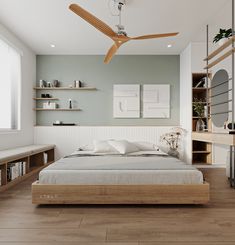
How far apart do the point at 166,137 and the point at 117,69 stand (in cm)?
188

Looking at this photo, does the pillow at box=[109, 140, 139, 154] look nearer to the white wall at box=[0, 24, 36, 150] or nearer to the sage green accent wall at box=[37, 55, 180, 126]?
the sage green accent wall at box=[37, 55, 180, 126]

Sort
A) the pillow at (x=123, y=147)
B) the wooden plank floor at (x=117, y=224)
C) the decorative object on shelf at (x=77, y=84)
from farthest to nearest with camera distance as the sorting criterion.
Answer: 1. the decorative object on shelf at (x=77, y=84)
2. the pillow at (x=123, y=147)
3. the wooden plank floor at (x=117, y=224)

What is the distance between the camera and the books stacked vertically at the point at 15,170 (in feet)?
12.0

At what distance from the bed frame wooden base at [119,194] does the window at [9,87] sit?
2.26 metres

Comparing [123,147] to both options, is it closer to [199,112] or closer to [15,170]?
[15,170]

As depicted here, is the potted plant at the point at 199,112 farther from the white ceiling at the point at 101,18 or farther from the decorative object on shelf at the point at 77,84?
the decorative object on shelf at the point at 77,84

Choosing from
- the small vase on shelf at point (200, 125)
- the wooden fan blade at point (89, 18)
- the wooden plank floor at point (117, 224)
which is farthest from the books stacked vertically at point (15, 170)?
the small vase on shelf at point (200, 125)

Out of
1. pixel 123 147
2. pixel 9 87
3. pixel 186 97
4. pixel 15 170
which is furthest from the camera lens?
pixel 186 97

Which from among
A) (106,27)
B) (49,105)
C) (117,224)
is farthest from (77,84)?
(117,224)

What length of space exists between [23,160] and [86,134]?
1.61 meters

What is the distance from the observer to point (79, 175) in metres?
2.71

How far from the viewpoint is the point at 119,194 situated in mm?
2650

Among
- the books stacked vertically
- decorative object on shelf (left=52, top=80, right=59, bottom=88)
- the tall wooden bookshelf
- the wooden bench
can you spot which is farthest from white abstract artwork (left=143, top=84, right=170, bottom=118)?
the books stacked vertically

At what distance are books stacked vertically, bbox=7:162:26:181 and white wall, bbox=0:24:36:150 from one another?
1.70 feet
